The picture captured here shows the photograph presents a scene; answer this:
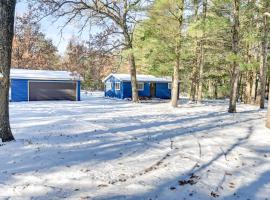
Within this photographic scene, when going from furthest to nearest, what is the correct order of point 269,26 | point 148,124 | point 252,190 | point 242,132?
1. point 269,26
2. point 148,124
3. point 242,132
4. point 252,190

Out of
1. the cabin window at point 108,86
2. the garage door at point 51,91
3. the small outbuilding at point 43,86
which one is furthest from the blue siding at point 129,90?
the garage door at point 51,91

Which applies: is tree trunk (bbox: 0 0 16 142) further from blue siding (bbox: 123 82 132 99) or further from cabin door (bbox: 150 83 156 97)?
cabin door (bbox: 150 83 156 97)

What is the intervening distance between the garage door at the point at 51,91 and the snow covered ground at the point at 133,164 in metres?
19.5

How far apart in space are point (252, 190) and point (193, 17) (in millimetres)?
19582

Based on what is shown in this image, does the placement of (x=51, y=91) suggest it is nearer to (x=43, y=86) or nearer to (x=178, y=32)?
(x=43, y=86)

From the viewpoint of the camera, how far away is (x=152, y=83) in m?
39.8

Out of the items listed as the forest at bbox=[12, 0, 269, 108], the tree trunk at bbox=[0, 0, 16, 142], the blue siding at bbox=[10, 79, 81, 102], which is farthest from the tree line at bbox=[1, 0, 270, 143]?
the tree trunk at bbox=[0, 0, 16, 142]

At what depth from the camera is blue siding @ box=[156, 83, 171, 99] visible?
40.3m

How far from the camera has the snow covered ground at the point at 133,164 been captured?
6539mm

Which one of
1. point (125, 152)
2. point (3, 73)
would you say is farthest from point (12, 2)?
point (125, 152)

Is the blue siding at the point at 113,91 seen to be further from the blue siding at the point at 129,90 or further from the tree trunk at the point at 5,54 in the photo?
the tree trunk at the point at 5,54

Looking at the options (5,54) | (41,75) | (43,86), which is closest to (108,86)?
(43,86)

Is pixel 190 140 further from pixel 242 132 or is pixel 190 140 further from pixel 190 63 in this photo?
pixel 190 63

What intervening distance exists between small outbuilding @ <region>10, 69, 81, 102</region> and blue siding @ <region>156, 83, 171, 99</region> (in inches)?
412
